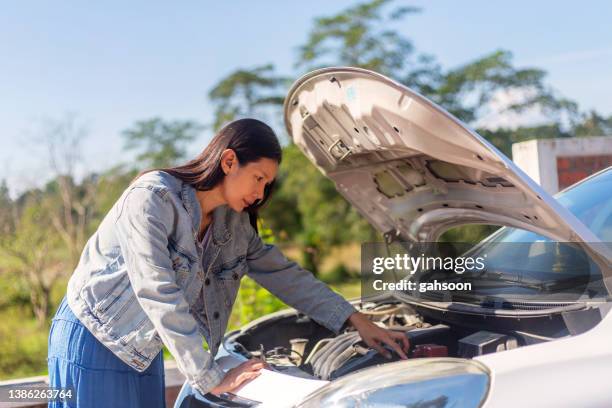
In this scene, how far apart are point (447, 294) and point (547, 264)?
418 mm

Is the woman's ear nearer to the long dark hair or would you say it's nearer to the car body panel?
the long dark hair

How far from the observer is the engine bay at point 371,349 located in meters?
2.36

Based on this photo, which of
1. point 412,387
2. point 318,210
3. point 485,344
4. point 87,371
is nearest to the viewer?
point 412,387

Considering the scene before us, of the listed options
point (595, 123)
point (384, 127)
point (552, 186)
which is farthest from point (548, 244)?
point (595, 123)

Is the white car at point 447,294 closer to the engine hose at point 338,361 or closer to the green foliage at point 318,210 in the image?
the engine hose at point 338,361

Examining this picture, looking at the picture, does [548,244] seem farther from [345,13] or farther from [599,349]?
[345,13]

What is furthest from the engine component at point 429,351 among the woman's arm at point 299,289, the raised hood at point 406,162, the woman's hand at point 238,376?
the woman's hand at point 238,376

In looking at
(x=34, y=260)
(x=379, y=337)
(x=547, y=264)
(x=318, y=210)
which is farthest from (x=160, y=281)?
(x=318, y=210)

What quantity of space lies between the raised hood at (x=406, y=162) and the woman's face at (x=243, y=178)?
0.44 meters

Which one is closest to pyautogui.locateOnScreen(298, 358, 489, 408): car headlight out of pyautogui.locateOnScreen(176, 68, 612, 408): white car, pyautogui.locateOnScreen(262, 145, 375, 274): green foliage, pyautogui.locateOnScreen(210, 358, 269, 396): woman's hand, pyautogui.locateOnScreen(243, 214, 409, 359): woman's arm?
pyautogui.locateOnScreen(176, 68, 612, 408): white car

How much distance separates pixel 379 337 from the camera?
101 inches

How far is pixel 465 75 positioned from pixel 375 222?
10.3m

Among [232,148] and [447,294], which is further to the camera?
[447,294]

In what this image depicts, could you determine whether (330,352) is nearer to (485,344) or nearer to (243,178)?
(485,344)
